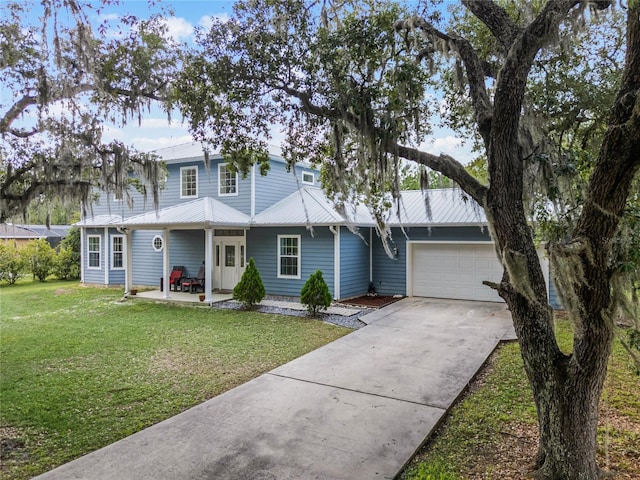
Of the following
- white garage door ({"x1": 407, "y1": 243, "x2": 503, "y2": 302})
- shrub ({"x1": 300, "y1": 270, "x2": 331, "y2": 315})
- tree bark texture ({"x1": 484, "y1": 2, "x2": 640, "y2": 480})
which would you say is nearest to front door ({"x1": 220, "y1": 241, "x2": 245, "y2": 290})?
shrub ({"x1": 300, "y1": 270, "x2": 331, "y2": 315})

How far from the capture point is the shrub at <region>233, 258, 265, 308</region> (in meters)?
10.8

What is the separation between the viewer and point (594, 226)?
2721 mm

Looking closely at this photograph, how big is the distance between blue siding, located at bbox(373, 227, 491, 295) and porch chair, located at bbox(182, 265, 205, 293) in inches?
227

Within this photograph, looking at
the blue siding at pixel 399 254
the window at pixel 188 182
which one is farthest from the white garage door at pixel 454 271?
the window at pixel 188 182

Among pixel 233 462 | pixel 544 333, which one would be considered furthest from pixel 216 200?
pixel 544 333

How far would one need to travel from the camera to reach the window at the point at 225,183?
44.3 feet

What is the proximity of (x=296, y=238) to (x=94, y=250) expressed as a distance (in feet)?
30.3

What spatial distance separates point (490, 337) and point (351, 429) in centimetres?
470

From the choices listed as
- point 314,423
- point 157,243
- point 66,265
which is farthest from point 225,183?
point 314,423

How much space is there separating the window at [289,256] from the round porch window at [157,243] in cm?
520

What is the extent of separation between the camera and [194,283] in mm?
13578

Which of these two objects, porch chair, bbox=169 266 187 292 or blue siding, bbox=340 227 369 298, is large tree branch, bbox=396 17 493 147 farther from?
porch chair, bbox=169 266 187 292

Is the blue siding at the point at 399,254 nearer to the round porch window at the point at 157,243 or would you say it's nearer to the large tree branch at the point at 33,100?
the round porch window at the point at 157,243

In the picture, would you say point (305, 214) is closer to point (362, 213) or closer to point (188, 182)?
point (362, 213)
